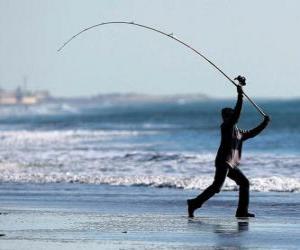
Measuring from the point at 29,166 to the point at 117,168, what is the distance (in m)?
2.32

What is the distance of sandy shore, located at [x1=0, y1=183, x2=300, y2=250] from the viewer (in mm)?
12797

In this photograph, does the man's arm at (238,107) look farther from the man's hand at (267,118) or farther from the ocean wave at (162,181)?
the ocean wave at (162,181)

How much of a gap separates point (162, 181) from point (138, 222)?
806 centimetres

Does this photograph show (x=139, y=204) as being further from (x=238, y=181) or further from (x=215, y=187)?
(x=238, y=181)

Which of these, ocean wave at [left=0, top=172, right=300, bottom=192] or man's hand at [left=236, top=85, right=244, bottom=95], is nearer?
man's hand at [left=236, top=85, right=244, bottom=95]

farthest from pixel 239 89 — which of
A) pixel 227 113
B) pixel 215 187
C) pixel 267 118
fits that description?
pixel 215 187

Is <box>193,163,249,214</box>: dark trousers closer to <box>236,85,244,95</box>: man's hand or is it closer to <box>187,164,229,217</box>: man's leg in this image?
<box>187,164,229,217</box>: man's leg

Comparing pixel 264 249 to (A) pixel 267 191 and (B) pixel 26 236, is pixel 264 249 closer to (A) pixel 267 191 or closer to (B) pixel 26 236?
(B) pixel 26 236

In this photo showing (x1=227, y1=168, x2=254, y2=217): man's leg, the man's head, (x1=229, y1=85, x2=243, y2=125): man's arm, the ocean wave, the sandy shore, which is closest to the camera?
the sandy shore

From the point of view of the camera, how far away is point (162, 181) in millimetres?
22797

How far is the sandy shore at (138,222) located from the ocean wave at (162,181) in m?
1.18

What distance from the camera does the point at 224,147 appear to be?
51.1ft

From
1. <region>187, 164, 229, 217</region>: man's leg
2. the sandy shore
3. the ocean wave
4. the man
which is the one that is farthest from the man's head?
the ocean wave

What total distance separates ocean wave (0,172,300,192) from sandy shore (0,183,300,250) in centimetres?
118
